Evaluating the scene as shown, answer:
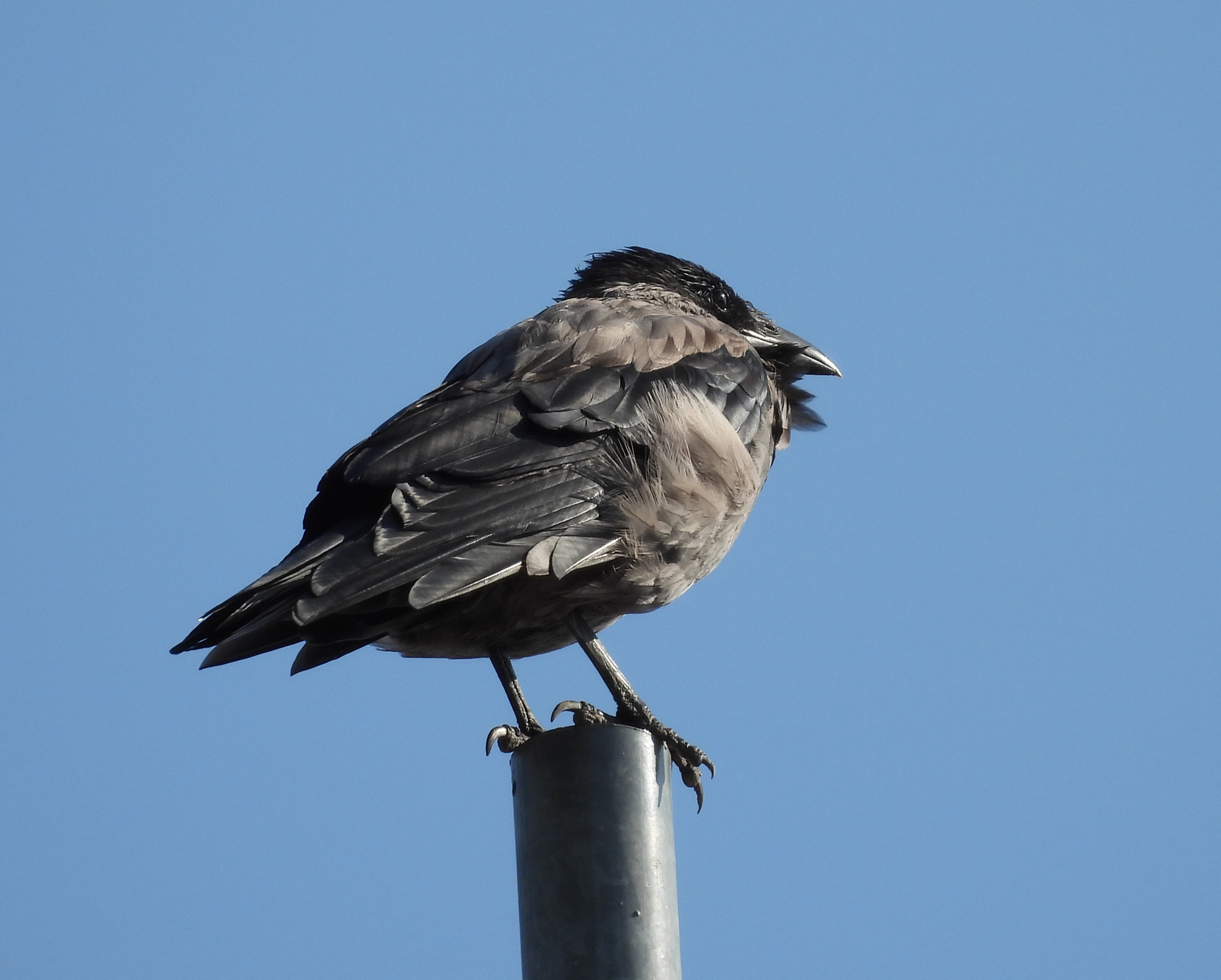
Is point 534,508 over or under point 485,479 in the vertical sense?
under

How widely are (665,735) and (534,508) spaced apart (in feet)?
3.40

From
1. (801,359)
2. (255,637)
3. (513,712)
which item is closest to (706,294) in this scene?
(801,359)

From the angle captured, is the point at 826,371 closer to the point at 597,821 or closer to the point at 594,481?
the point at 594,481

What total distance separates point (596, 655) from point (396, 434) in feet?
3.75

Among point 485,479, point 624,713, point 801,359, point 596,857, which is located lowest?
point 596,857

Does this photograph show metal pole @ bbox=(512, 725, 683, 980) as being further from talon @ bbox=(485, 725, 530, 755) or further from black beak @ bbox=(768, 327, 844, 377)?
black beak @ bbox=(768, 327, 844, 377)

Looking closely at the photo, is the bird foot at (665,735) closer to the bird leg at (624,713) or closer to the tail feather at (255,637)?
the bird leg at (624,713)

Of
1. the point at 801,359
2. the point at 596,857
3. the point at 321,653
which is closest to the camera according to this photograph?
the point at 596,857

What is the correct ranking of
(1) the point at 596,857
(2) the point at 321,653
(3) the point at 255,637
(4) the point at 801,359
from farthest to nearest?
(4) the point at 801,359, (2) the point at 321,653, (3) the point at 255,637, (1) the point at 596,857

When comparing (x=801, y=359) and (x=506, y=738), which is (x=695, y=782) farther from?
(x=801, y=359)

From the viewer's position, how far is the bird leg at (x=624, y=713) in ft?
18.8

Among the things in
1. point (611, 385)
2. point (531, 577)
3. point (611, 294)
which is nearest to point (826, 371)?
point (611, 294)

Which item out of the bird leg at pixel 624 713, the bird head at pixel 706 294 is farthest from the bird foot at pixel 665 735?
the bird head at pixel 706 294

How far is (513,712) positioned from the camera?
6207mm
